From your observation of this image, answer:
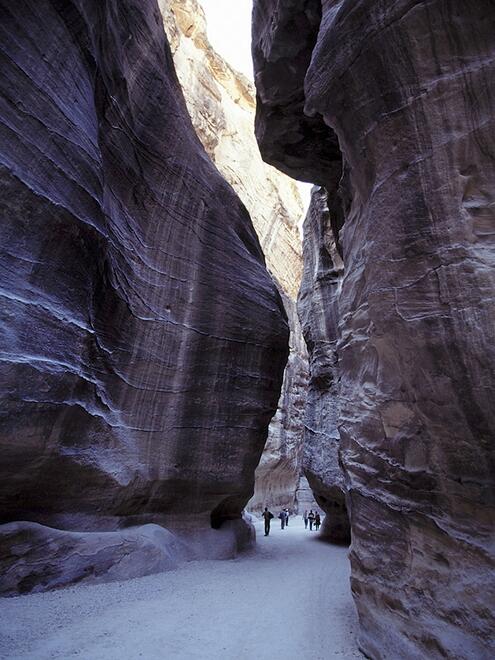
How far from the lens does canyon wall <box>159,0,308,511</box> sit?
24125 millimetres

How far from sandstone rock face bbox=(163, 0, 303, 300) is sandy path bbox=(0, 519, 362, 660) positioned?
23.2m

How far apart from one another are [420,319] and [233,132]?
28448mm

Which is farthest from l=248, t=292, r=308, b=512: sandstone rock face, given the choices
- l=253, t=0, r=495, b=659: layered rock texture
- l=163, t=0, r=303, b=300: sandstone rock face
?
l=253, t=0, r=495, b=659: layered rock texture

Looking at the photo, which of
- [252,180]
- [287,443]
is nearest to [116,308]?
[287,443]

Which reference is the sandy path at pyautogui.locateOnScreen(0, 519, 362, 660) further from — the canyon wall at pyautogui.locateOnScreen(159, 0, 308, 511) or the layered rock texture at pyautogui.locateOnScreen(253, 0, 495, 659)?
the canyon wall at pyautogui.locateOnScreen(159, 0, 308, 511)

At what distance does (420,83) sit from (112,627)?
231 inches

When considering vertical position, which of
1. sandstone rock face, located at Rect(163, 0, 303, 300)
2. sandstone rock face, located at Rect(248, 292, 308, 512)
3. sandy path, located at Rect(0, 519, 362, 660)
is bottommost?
sandy path, located at Rect(0, 519, 362, 660)

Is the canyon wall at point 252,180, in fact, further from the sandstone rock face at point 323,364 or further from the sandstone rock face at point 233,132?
the sandstone rock face at point 323,364

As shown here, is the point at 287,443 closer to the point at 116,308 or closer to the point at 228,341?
the point at 228,341

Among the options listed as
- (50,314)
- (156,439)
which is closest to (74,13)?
(50,314)

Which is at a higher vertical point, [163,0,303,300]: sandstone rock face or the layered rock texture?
[163,0,303,300]: sandstone rock face

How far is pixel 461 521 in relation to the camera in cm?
350

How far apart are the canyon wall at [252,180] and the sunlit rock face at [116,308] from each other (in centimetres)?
1354

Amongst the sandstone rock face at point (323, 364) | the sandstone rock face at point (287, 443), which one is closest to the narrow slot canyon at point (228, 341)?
the sandstone rock face at point (323, 364)
